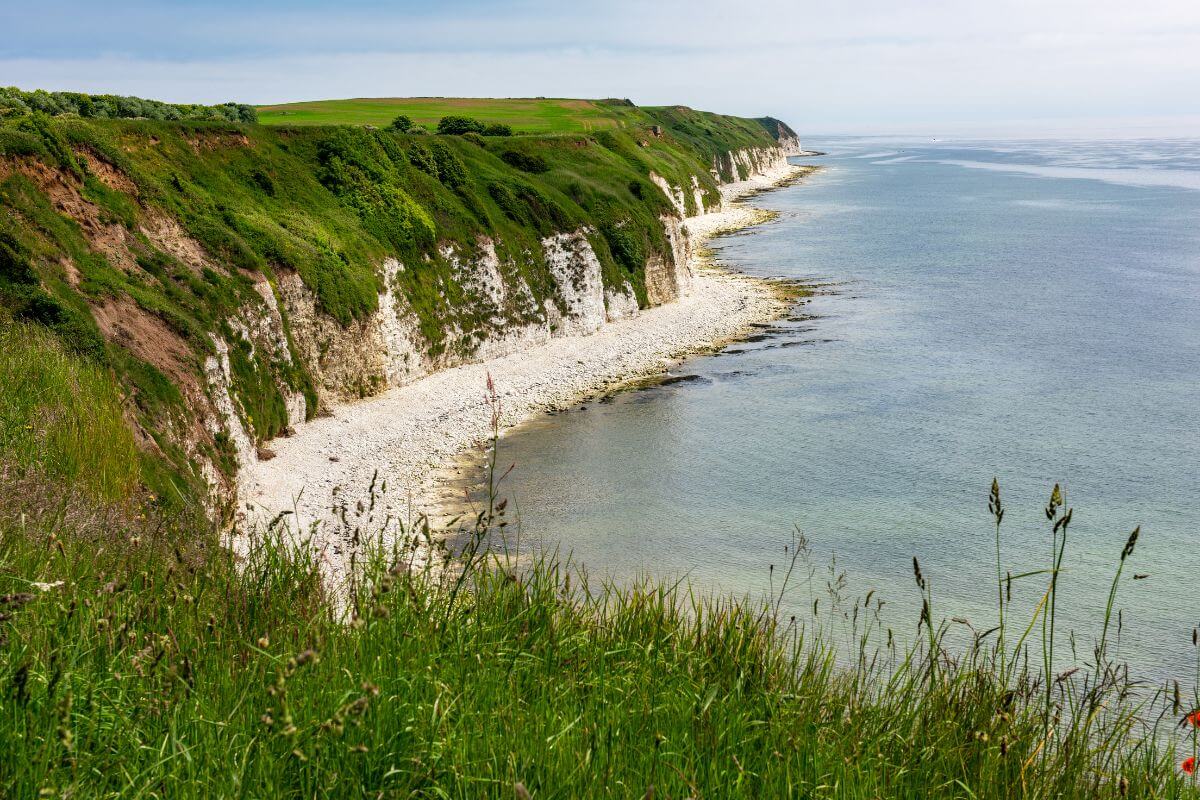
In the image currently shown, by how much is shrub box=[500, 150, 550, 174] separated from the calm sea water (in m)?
19.4

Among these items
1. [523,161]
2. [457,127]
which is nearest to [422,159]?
[523,161]

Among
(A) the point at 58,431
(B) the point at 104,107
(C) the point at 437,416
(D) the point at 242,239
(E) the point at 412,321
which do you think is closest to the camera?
(A) the point at 58,431

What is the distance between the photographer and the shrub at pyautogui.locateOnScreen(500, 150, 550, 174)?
2404 inches

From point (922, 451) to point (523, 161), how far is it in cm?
3628

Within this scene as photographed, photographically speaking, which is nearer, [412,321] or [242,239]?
[242,239]

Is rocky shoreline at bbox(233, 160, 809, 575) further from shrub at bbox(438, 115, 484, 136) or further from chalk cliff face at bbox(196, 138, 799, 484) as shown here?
shrub at bbox(438, 115, 484, 136)

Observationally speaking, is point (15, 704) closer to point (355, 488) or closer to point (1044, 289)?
point (355, 488)

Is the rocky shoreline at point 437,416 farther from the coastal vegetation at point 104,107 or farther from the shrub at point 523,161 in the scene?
the coastal vegetation at point 104,107

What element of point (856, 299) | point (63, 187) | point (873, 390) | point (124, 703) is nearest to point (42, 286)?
point (63, 187)

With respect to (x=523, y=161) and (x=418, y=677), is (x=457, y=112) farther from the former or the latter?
(x=418, y=677)

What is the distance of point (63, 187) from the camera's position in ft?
94.7

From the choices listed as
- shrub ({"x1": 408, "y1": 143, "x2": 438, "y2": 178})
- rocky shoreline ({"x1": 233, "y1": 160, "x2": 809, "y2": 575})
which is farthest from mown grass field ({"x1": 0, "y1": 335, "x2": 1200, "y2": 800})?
shrub ({"x1": 408, "y1": 143, "x2": 438, "y2": 178})

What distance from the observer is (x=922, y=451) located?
Result: 35.9 m

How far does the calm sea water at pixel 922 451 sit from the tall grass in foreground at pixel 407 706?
252 centimetres
